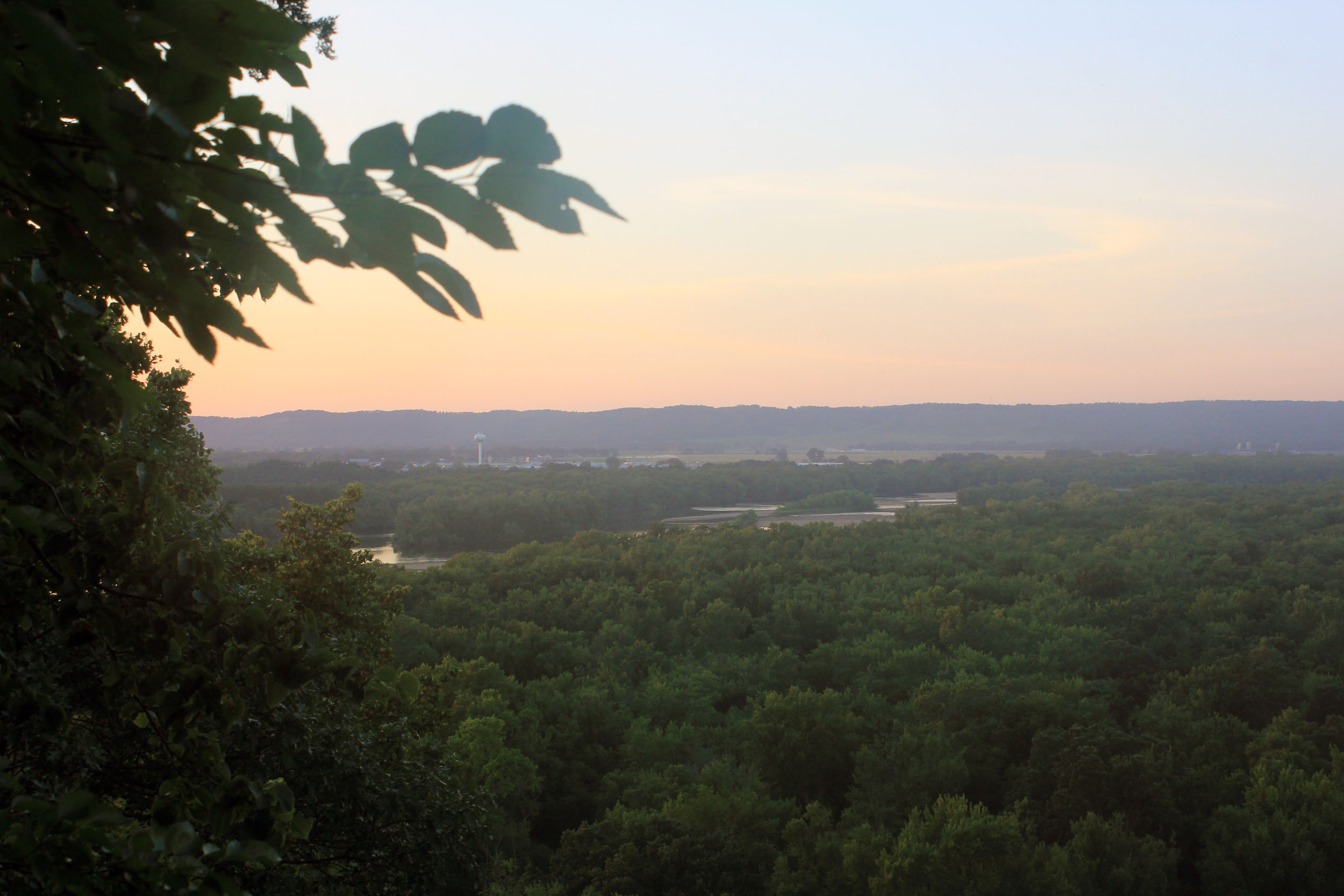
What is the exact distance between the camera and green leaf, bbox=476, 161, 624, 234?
1086 millimetres

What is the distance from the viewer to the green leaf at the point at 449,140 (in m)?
1.08

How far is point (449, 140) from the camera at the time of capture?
3.62 feet

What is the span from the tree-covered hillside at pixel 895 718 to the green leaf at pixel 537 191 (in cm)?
1279

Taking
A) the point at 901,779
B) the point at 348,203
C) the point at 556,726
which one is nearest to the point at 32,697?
the point at 348,203

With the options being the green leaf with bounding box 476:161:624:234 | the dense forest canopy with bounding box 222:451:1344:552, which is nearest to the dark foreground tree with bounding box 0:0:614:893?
the green leaf with bounding box 476:161:624:234

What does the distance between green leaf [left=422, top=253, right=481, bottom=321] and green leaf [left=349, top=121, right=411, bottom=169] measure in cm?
12

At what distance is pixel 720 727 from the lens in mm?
22156

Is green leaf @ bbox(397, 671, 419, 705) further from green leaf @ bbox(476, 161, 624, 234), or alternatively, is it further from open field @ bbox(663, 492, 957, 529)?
open field @ bbox(663, 492, 957, 529)

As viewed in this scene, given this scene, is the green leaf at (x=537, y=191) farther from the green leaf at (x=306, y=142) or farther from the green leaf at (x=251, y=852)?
the green leaf at (x=251, y=852)

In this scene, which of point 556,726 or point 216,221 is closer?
point 216,221

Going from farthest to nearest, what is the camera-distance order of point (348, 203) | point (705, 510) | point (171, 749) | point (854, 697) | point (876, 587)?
point (705, 510) → point (876, 587) → point (854, 697) → point (171, 749) → point (348, 203)

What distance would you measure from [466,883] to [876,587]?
3069 cm

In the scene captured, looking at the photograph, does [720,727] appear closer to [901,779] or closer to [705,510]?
[901,779]

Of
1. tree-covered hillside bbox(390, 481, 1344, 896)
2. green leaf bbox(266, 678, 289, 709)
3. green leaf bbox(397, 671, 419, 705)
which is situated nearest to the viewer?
green leaf bbox(266, 678, 289, 709)
